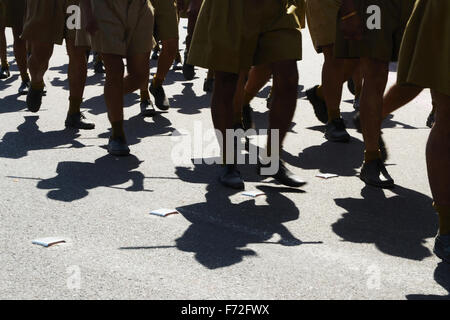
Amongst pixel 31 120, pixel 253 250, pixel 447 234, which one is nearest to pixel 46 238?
pixel 253 250

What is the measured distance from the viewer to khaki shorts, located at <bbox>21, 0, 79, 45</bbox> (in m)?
8.11

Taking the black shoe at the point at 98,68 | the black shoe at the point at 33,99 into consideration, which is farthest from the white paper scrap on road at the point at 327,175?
the black shoe at the point at 98,68

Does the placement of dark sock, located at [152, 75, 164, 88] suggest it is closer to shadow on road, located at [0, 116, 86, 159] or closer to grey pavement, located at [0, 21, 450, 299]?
grey pavement, located at [0, 21, 450, 299]

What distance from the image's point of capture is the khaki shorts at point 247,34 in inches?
223

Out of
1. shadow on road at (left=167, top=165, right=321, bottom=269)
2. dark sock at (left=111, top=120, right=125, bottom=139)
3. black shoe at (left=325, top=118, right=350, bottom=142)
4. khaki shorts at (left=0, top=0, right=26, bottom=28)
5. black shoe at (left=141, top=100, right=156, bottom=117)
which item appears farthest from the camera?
khaki shorts at (left=0, top=0, right=26, bottom=28)

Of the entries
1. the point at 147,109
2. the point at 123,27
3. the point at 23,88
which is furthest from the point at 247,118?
the point at 23,88

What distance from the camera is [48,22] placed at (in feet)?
26.6

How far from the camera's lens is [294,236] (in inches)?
187

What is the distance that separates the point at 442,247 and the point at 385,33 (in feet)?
6.32

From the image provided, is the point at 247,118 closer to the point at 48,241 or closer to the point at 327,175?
the point at 327,175

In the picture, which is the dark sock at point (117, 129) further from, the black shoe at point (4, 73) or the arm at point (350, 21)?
the black shoe at point (4, 73)

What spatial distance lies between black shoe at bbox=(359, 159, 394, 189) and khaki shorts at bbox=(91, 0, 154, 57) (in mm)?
1918

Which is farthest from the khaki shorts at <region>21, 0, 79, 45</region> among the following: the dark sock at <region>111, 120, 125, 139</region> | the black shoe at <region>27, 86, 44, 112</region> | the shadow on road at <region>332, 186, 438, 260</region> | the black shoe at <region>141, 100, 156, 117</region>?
the shadow on road at <region>332, 186, 438, 260</region>
